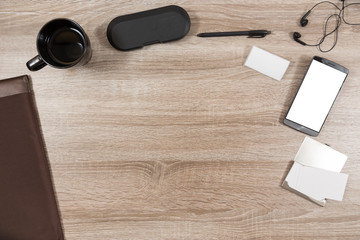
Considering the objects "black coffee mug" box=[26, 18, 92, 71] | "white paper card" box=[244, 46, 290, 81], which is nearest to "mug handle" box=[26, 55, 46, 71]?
"black coffee mug" box=[26, 18, 92, 71]

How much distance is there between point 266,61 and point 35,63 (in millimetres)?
514

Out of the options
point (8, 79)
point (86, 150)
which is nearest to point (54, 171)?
point (86, 150)

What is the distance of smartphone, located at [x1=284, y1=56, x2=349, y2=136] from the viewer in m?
0.72

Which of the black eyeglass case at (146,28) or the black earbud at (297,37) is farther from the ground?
the black eyeglass case at (146,28)

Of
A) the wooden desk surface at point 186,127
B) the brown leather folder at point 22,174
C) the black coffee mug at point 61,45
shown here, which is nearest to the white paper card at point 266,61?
the wooden desk surface at point 186,127

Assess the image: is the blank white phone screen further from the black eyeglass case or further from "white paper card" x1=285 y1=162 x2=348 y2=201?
the black eyeglass case

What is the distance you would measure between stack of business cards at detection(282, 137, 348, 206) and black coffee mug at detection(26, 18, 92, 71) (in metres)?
0.55

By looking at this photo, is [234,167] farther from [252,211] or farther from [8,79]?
[8,79]

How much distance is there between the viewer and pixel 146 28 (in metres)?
0.71

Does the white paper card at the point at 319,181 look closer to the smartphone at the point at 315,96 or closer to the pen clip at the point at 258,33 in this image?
the smartphone at the point at 315,96

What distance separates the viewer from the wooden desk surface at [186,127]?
72 cm

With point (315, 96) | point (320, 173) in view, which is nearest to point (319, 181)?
point (320, 173)

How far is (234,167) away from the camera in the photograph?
2.40 ft

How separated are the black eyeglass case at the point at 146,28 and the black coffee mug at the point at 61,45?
0.23ft
